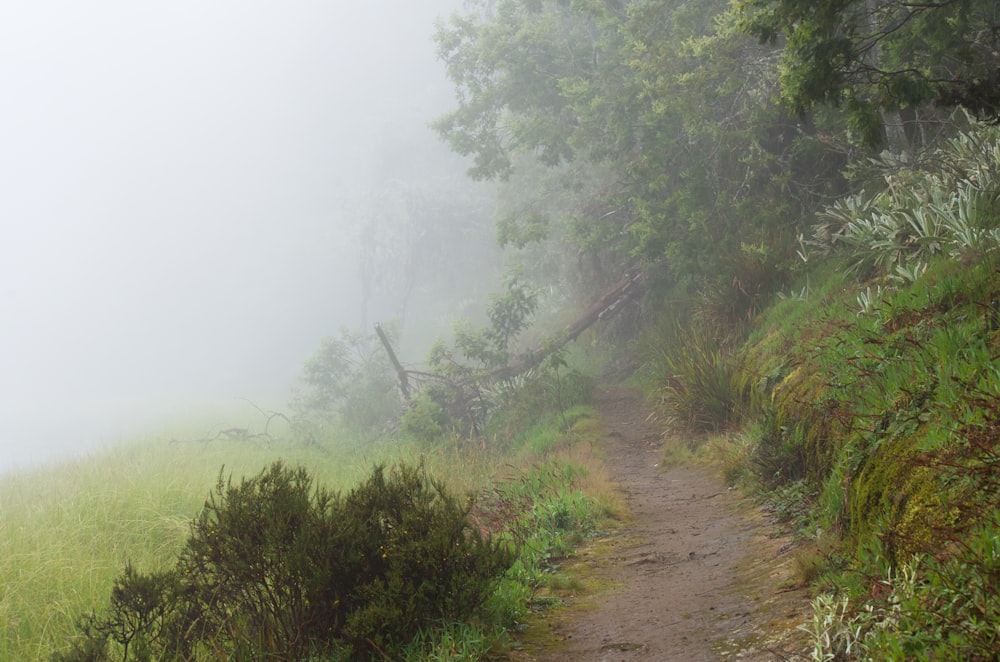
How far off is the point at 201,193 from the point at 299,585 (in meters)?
88.1

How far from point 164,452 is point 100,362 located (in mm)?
66011

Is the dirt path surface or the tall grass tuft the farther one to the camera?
the tall grass tuft

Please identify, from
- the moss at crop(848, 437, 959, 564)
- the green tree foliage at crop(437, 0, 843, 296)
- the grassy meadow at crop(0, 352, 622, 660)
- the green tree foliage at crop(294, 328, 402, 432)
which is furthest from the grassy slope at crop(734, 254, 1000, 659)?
the green tree foliage at crop(294, 328, 402, 432)

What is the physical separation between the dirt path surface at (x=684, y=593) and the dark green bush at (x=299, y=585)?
60 centimetres

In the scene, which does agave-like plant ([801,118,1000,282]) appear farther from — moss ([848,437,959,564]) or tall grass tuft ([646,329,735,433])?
moss ([848,437,959,564])

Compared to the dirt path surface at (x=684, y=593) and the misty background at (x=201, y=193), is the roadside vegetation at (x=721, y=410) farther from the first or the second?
the misty background at (x=201, y=193)

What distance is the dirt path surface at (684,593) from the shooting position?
3.38 metres

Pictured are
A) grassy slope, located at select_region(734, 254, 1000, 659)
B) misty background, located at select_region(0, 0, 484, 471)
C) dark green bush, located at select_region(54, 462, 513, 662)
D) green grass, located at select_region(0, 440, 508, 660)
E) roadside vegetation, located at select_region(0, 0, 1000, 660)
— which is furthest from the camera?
misty background, located at select_region(0, 0, 484, 471)

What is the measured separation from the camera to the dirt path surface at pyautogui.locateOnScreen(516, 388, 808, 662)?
3.38m

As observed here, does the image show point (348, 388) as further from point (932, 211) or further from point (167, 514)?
point (932, 211)

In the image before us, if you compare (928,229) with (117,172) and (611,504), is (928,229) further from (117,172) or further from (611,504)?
(117,172)

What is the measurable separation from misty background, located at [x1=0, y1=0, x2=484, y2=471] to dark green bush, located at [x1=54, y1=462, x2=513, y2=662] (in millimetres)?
40842

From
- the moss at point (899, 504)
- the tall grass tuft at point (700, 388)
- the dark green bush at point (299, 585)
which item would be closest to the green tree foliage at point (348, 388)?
the tall grass tuft at point (700, 388)

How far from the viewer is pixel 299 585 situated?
12.3 feet
